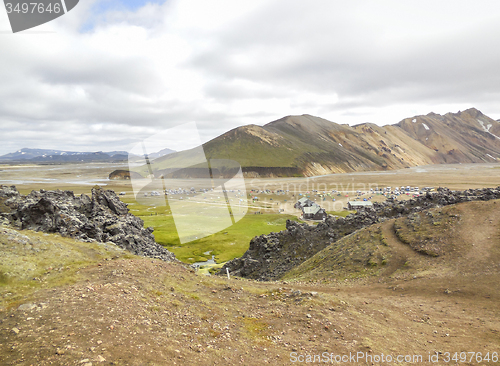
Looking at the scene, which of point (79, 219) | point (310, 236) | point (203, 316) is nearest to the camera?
point (203, 316)

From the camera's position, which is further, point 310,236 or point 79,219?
point 310,236

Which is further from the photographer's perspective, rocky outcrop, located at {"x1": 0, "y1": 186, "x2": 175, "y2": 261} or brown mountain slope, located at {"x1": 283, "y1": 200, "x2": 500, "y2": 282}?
rocky outcrop, located at {"x1": 0, "y1": 186, "x2": 175, "y2": 261}

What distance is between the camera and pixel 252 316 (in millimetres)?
17000

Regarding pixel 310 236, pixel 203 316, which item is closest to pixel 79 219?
pixel 203 316

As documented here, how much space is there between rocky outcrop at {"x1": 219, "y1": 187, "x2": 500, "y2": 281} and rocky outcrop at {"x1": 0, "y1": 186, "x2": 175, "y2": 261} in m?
13.5

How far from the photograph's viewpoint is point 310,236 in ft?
135

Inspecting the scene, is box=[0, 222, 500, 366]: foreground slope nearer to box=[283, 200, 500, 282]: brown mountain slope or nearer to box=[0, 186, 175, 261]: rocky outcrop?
box=[283, 200, 500, 282]: brown mountain slope

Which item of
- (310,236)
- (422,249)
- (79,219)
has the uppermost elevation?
(79,219)

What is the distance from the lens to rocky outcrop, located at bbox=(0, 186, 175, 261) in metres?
27.1

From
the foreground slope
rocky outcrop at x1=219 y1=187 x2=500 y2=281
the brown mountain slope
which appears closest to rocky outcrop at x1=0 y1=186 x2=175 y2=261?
the foreground slope

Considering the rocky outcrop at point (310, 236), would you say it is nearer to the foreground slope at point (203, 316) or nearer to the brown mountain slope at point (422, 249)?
the brown mountain slope at point (422, 249)

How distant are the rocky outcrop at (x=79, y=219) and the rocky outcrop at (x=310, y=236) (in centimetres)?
1350

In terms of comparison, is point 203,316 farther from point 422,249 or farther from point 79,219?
point 422,249

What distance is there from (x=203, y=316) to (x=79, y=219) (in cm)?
2251
